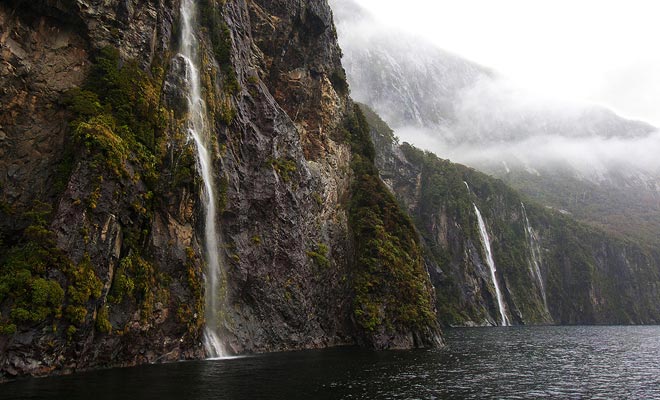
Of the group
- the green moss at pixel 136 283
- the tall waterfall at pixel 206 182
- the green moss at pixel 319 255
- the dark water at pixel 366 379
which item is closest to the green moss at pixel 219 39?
the tall waterfall at pixel 206 182

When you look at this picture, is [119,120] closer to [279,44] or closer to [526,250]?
[279,44]

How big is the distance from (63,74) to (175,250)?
1477cm

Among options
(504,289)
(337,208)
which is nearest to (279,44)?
(337,208)

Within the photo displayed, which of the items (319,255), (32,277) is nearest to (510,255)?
(319,255)

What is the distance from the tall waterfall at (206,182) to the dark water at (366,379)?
3.98 metres

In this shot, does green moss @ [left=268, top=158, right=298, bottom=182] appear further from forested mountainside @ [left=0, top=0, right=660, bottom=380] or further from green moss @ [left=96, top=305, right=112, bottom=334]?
green moss @ [left=96, top=305, right=112, bottom=334]

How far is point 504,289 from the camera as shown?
418 ft

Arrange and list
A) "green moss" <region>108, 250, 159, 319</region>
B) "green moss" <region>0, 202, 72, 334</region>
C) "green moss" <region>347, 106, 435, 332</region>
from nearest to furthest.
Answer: "green moss" <region>0, 202, 72, 334</region>
"green moss" <region>108, 250, 159, 319</region>
"green moss" <region>347, 106, 435, 332</region>

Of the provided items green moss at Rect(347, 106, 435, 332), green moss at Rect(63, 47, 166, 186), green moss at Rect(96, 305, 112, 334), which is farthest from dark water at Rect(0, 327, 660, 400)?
green moss at Rect(63, 47, 166, 186)

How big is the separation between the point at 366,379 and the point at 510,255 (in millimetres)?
119284

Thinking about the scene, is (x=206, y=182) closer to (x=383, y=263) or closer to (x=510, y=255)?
(x=383, y=263)

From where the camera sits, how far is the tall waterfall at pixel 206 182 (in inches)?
1587

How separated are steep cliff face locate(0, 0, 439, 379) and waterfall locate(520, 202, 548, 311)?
9606cm

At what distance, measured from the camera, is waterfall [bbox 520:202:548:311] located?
14150 centimetres
